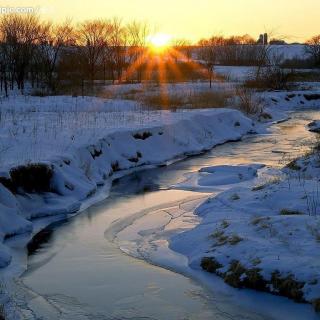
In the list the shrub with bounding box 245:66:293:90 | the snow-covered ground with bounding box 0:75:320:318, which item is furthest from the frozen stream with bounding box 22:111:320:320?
the shrub with bounding box 245:66:293:90

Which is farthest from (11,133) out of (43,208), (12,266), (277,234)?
(277,234)

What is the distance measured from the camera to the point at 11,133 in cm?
1562

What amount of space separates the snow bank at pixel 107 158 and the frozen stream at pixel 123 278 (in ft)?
2.17

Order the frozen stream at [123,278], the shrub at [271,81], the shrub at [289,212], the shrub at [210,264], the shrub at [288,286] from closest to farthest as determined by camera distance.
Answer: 1. the frozen stream at [123,278]
2. the shrub at [288,286]
3. the shrub at [210,264]
4. the shrub at [289,212]
5. the shrub at [271,81]

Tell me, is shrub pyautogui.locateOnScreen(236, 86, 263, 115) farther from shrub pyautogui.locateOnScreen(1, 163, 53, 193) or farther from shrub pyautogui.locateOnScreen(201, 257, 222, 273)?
shrub pyautogui.locateOnScreen(201, 257, 222, 273)

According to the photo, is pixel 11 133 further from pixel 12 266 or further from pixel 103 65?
pixel 103 65

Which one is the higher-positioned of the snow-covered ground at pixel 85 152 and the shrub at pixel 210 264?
the snow-covered ground at pixel 85 152

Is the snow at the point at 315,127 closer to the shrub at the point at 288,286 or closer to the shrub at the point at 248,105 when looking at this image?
the shrub at the point at 248,105

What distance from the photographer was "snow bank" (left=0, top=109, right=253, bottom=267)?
10.4 metres

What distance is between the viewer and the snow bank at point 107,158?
34.2ft

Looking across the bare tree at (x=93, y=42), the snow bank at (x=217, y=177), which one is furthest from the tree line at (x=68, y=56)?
the snow bank at (x=217, y=177)

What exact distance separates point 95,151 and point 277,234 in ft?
27.6

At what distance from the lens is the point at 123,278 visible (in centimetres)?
753

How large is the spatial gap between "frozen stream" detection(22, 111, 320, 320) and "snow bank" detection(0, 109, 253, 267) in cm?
66
